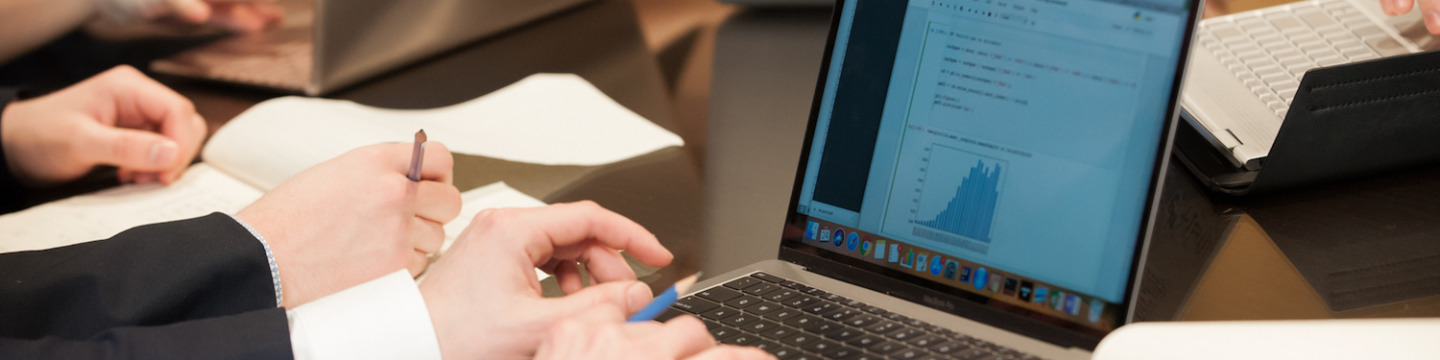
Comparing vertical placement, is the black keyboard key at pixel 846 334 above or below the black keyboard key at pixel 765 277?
above

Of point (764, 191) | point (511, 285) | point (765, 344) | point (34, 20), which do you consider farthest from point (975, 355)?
point (34, 20)

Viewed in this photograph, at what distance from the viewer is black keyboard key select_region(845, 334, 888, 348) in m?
0.60

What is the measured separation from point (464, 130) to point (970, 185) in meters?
0.62

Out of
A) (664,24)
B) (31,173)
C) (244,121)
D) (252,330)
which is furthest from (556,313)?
→ (664,24)

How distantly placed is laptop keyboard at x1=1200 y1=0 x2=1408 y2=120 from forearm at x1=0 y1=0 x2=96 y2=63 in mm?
1403

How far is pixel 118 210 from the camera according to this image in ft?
3.04

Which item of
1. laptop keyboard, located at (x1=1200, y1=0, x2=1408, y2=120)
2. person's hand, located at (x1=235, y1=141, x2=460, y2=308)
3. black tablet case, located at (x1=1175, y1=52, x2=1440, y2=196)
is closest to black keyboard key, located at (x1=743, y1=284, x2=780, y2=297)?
person's hand, located at (x1=235, y1=141, x2=460, y2=308)

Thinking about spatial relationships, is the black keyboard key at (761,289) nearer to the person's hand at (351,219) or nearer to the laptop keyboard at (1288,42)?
the person's hand at (351,219)

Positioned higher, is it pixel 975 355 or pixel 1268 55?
pixel 1268 55

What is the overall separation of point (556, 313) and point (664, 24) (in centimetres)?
90

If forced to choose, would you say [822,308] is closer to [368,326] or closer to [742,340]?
[742,340]

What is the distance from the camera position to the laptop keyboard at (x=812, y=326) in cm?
59

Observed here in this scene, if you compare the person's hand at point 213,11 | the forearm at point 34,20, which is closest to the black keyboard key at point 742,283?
the person's hand at point 213,11

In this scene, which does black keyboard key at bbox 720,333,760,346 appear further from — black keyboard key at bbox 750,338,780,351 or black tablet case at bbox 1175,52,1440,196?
black tablet case at bbox 1175,52,1440,196
